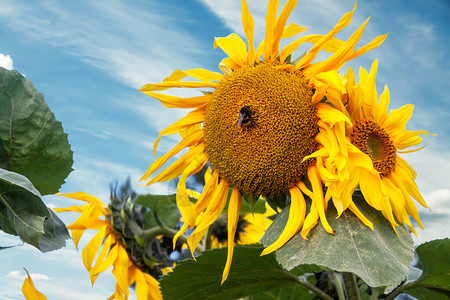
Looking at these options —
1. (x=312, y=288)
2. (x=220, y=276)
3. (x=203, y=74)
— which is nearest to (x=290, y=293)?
(x=312, y=288)

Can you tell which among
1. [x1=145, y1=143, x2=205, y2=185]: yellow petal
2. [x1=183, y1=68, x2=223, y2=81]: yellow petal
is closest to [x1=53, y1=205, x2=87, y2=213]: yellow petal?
[x1=145, y1=143, x2=205, y2=185]: yellow petal

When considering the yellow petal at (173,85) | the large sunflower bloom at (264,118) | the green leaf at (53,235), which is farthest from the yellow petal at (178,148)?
the green leaf at (53,235)

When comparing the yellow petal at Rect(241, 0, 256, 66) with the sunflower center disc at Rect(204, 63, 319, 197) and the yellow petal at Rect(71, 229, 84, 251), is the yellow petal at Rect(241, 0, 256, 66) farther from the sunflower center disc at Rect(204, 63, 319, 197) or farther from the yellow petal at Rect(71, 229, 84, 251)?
the yellow petal at Rect(71, 229, 84, 251)

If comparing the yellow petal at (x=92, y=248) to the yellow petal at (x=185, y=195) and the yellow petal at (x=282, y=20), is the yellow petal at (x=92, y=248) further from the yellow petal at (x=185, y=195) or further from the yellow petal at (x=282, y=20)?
the yellow petal at (x=282, y=20)

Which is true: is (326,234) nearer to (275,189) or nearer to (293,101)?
(275,189)

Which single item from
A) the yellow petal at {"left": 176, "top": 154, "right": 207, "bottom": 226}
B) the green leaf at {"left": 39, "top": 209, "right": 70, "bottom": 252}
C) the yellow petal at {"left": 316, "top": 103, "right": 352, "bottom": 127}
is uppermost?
the yellow petal at {"left": 316, "top": 103, "right": 352, "bottom": 127}
